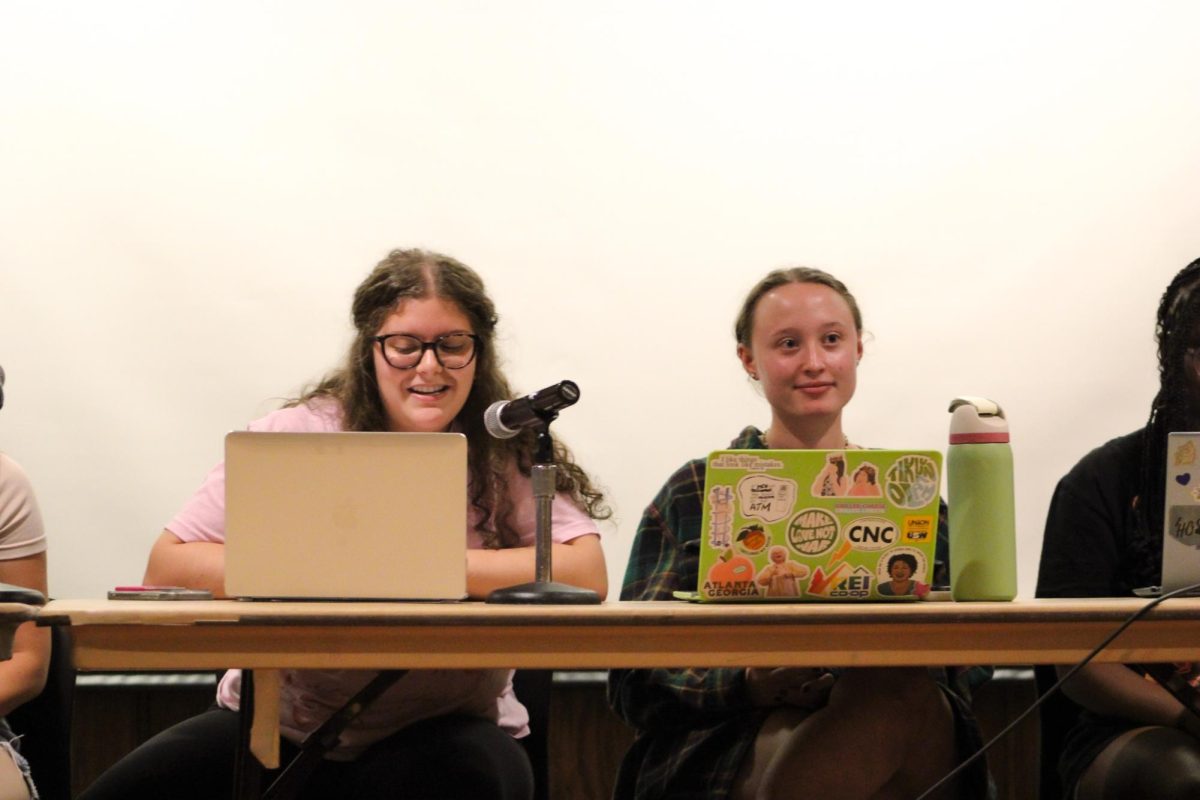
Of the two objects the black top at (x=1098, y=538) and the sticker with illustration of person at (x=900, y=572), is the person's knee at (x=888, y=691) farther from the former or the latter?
the black top at (x=1098, y=538)

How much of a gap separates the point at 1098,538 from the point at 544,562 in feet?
3.15

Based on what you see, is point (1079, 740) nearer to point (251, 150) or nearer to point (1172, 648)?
point (1172, 648)

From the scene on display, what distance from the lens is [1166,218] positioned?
9.42ft

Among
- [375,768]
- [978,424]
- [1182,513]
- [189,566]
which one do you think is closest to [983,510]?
[978,424]

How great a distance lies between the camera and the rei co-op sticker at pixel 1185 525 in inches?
64.4

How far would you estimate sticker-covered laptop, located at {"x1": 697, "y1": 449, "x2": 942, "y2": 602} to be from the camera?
1485 millimetres

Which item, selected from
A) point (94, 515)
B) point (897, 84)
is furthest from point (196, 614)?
point (897, 84)

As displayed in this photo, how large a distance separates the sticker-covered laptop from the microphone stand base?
0.48 ft

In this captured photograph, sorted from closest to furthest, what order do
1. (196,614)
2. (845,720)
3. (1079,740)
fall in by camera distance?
1. (196,614)
2. (845,720)
3. (1079,740)

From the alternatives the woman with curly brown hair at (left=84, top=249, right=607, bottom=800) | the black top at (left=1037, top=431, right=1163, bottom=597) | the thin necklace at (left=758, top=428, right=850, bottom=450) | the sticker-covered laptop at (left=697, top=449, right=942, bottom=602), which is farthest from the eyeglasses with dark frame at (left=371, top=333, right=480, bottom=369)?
the black top at (left=1037, top=431, right=1163, bottom=597)

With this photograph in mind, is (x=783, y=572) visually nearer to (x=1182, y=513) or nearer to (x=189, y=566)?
(x=1182, y=513)

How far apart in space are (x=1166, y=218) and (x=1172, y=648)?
1.71 metres

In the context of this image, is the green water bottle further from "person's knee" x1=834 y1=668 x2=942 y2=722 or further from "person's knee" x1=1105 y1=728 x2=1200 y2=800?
"person's knee" x1=1105 y1=728 x2=1200 y2=800

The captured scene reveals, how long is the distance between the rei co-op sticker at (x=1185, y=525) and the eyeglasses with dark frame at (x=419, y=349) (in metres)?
1.08
